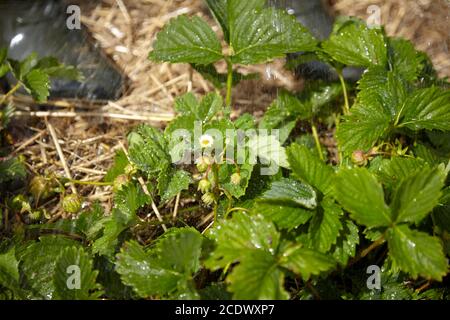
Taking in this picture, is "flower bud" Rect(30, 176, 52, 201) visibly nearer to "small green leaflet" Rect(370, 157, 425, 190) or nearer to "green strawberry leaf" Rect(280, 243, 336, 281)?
"green strawberry leaf" Rect(280, 243, 336, 281)

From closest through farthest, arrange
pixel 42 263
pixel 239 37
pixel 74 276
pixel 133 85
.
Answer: pixel 74 276, pixel 42 263, pixel 239 37, pixel 133 85

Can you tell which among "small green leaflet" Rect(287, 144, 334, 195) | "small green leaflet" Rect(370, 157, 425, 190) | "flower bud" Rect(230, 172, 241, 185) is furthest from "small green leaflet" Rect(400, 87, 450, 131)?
"flower bud" Rect(230, 172, 241, 185)

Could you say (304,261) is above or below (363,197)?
below

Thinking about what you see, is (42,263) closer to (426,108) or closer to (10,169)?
(10,169)

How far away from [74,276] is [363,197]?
25.3 inches

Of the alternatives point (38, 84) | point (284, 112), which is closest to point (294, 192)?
point (284, 112)

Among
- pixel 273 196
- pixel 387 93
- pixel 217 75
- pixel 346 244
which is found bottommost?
pixel 346 244

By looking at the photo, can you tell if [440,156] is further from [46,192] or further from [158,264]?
[46,192]

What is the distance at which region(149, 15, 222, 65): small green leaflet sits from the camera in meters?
1.38

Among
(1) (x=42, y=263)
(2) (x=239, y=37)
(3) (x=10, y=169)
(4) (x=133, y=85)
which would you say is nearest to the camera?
(1) (x=42, y=263)

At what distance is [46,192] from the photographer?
1464 millimetres

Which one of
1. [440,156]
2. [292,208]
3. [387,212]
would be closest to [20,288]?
[292,208]

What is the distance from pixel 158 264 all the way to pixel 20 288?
1.10 ft

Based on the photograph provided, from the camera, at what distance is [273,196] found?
1206 millimetres
